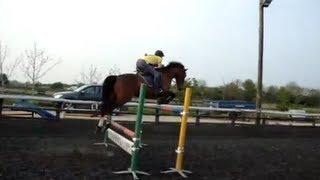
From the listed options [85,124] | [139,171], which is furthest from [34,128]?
[139,171]

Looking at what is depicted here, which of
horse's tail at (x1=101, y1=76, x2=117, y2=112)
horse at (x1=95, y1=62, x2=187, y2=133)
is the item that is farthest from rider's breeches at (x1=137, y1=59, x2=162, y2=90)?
horse's tail at (x1=101, y1=76, x2=117, y2=112)

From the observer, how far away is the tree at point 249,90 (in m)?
62.0

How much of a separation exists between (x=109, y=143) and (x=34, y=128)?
3.63 meters

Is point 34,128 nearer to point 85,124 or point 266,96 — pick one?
point 85,124

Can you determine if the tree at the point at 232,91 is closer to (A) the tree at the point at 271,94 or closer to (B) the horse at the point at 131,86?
(A) the tree at the point at 271,94

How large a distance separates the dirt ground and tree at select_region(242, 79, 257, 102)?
47.8m

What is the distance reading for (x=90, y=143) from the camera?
36.2ft

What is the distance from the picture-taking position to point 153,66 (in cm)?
1284

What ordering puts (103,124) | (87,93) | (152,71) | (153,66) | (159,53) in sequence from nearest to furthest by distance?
1. (103,124)
2. (152,71)
3. (153,66)
4. (159,53)
5. (87,93)

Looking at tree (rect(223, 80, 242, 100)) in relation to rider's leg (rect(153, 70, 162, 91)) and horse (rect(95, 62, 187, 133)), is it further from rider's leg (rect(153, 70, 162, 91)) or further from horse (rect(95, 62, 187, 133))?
rider's leg (rect(153, 70, 162, 91))

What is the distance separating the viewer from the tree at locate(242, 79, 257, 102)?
62.0 metres

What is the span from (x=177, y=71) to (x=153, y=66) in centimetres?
73

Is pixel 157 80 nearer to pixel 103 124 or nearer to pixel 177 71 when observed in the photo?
pixel 177 71

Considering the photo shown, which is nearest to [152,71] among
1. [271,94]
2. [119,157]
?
[119,157]
